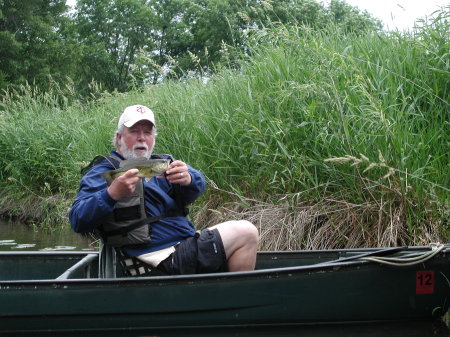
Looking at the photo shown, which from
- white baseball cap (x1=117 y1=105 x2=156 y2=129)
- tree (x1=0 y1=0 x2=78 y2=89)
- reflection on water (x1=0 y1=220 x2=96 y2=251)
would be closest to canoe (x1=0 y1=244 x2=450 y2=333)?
white baseball cap (x1=117 y1=105 x2=156 y2=129)

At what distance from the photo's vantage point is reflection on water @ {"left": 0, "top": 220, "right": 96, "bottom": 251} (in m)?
7.63

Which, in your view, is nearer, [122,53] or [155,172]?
[155,172]

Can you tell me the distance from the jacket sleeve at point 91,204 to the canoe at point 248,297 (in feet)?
1.38

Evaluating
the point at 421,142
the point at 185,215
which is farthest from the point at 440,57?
the point at 185,215

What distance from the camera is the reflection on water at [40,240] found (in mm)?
7627

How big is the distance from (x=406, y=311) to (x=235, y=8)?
26985 mm

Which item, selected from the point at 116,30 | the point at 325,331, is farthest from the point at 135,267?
the point at 116,30

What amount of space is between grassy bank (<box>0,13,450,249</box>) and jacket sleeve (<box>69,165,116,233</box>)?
155cm

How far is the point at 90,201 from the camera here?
374 centimetres

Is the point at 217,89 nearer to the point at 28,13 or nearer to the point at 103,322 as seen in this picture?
the point at 103,322

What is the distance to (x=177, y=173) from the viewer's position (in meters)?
3.88

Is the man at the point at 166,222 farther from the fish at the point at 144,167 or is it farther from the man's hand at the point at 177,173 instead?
the fish at the point at 144,167

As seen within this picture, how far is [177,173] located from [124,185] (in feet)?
1.31

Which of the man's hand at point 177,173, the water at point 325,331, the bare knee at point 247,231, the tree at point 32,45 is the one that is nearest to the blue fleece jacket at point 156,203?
the man's hand at point 177,173
